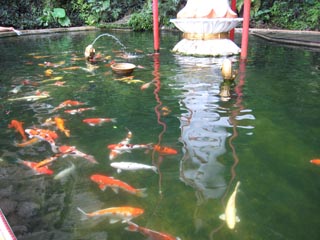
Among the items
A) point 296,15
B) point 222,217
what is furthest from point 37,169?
point 296,15

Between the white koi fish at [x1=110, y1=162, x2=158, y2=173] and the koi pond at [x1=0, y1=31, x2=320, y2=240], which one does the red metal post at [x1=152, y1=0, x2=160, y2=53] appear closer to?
the koi pond at [x1=0, y1=31, x2=320, y2=240]

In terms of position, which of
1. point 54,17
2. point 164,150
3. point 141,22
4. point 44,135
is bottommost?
point 164,150

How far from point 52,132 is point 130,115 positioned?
A: 139cm

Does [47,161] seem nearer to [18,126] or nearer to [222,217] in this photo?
[18,126]

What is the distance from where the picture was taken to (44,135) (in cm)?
460

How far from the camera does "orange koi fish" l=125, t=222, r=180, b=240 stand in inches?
107

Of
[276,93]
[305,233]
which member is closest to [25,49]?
[276,93]

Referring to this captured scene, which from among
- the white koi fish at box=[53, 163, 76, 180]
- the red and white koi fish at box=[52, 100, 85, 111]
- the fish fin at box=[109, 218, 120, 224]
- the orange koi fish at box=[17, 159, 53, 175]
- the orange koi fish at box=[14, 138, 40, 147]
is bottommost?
the fish fin at box=[109, 218, 120, 224]

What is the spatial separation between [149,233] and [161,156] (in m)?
1.42

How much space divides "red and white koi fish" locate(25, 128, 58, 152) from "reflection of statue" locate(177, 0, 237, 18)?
6944 mm

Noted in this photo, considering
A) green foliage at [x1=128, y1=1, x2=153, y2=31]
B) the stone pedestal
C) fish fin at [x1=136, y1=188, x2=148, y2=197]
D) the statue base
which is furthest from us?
green foliage at [x1=128, y1=1, x2=153, y2=31]

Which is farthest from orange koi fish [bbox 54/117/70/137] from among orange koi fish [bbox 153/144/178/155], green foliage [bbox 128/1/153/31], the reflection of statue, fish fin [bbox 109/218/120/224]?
green foliage [bbox 128/1/153/31]

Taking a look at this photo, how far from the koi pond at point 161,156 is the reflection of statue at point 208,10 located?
2.96m

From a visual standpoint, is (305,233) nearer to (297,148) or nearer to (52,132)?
(297,148)
